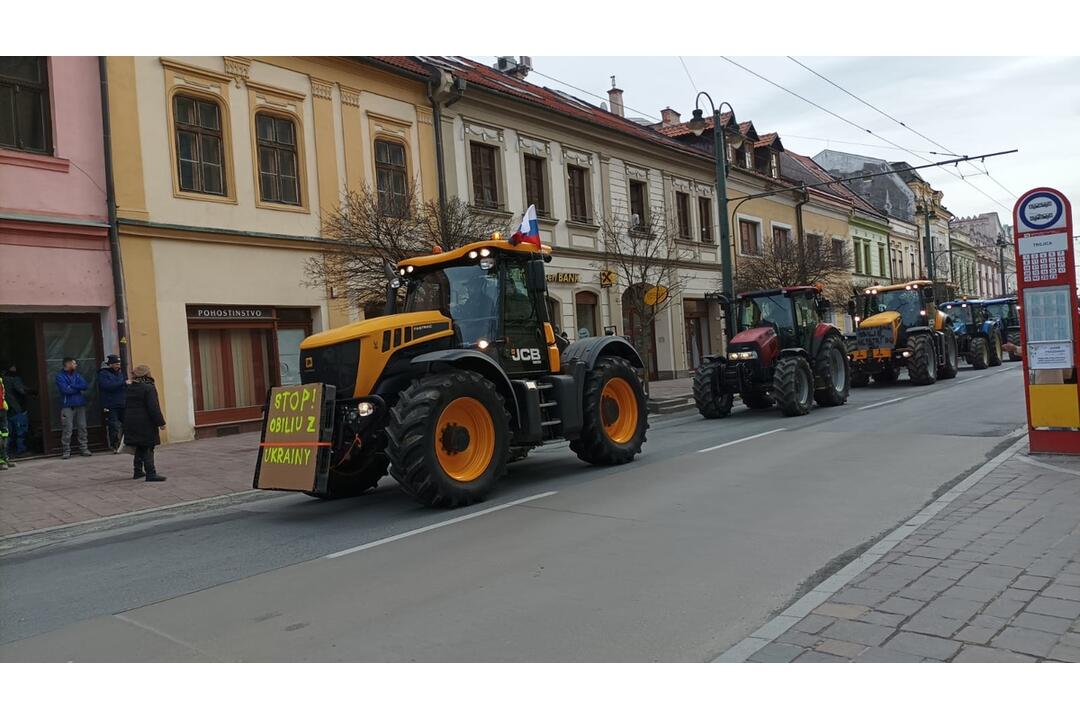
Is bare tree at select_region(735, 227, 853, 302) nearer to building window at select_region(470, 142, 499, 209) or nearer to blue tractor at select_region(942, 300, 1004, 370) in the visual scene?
blue tractor at select_region(942, 300, 1004, 370)

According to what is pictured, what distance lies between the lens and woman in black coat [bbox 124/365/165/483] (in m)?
Result: 10.5

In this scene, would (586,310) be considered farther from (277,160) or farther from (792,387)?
(792,387)

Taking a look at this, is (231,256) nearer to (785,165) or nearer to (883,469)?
(883,469)

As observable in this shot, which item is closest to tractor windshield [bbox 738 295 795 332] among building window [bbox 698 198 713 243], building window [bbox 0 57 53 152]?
building window [bbox 0 57 53 152]

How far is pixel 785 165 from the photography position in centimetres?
4156

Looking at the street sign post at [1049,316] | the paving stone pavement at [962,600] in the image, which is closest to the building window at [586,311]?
the street sign post at [1049,316]

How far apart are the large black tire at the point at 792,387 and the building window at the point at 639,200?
42.9 ft

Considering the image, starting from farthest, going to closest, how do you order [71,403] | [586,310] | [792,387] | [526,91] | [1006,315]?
1. [1006,315]
2. [586,310]
3. [526,91]
4. [792,387]
5. [71,403]

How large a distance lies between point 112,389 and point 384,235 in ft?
16.6

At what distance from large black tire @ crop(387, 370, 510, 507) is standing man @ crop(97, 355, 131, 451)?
7541mm

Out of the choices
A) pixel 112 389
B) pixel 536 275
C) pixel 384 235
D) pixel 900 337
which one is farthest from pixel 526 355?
pixel 900 337

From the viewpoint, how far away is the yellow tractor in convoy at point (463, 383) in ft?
24.9

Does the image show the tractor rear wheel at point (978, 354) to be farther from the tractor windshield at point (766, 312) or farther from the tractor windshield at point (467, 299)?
the tractor windshield at point (467, 299)

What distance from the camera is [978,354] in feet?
86.3
